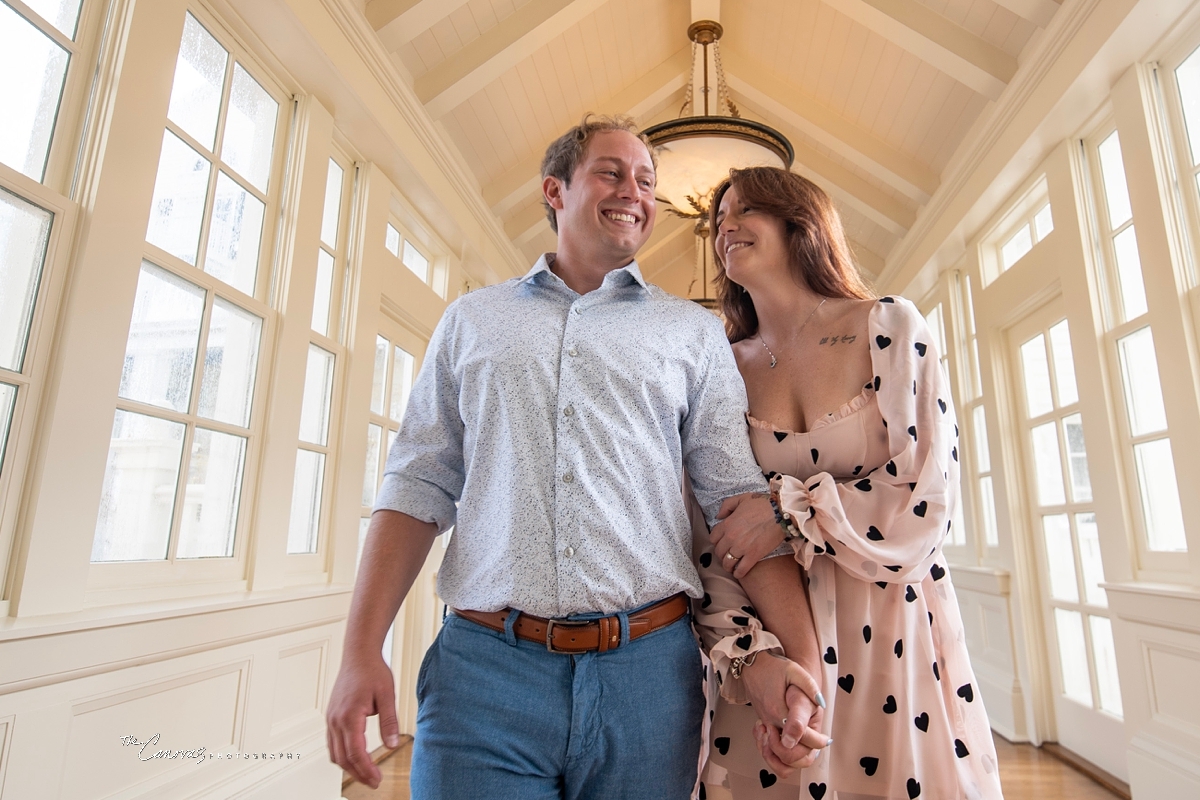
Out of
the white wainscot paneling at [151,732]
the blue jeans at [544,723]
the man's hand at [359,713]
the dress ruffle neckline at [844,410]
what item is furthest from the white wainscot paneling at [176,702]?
the dress ruffle neckline at [844,410]

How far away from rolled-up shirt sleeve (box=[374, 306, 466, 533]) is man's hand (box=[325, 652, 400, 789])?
8.9 inches

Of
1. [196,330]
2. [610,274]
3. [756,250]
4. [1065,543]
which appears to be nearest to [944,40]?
[1065,543]

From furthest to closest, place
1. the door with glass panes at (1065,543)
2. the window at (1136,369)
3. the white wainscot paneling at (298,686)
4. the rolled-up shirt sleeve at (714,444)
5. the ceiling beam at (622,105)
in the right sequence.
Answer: the ceiling beam at (622,105) < the door with glass panes at (1065,543) < the window at (1136,369) < the white wainscot paneling at (298,686) < the rolled-up shirt sleeve at (714,444)

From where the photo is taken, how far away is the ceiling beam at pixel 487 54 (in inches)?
139

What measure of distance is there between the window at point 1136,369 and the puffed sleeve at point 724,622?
7.66 feet

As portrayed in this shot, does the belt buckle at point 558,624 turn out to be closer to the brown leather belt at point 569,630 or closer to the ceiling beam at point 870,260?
the brown leather belt at point 569,630

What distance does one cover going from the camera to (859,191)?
5.00m

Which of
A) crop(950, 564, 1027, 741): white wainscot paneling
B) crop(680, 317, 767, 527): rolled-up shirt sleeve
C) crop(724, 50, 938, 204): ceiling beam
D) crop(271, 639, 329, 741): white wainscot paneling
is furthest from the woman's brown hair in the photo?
crop(724, 50, 938, 204): ceiling beam

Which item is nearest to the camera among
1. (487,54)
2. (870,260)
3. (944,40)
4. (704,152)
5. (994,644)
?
(704,152)

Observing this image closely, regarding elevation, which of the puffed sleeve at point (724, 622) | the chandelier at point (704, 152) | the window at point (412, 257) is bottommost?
the puffed sleeve at point (724, 622)

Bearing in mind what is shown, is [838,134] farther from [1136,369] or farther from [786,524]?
[786,524]

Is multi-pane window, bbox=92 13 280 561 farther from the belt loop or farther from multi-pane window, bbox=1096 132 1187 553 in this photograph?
multi-pane window, bbox=1096 132 1187 553

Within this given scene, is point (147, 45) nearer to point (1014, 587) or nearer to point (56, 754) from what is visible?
point (56, 754)

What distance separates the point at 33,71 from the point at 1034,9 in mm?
3420
